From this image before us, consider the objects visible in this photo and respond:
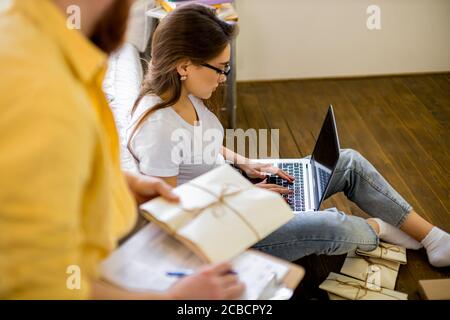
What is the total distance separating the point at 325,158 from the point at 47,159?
1.27 meters

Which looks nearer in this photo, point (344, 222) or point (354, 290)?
point (344, 222)

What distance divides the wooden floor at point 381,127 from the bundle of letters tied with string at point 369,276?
56 millimetres

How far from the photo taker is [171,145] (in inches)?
63.1

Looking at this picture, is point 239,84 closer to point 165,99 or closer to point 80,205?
point 165,99

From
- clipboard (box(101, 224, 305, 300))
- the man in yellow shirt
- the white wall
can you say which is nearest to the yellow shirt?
the man in yellow shirt

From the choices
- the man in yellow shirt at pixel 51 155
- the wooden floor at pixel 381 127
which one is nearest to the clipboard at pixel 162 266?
the man in yellow shirt at pixel 51 155

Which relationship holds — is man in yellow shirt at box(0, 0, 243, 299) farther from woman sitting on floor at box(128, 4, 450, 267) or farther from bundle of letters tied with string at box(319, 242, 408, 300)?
bundle of letters tied with string at box(319, 242, 408, 300)

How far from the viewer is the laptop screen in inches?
67.3

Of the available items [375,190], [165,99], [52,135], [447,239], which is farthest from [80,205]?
[447,239]

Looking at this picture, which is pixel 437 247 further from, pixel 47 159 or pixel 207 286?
pixel 47 159

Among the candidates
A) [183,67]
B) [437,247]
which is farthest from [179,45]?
[437,247]

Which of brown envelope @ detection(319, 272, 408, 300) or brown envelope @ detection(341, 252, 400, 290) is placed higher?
brown envelope @ detection(341, 252, 400, 290)

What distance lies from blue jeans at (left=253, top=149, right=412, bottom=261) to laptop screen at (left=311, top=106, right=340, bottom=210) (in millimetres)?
86

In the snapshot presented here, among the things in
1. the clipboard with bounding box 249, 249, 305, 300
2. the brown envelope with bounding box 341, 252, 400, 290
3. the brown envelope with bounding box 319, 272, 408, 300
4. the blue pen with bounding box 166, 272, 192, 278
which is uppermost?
the blue pen with bounding box 166, 272, 192, 278
